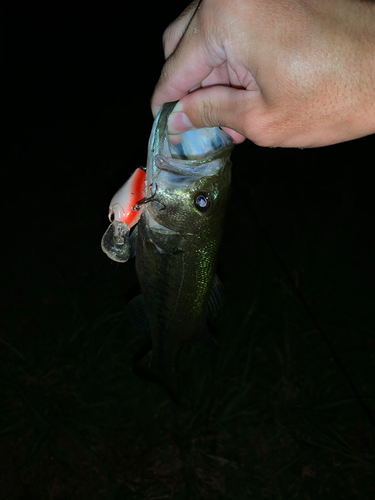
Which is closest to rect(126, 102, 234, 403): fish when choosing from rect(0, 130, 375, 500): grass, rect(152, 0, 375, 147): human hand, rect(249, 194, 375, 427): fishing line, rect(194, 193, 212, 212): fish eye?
rect(194, 193, 212, 212): fish eye

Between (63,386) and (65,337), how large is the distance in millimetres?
395

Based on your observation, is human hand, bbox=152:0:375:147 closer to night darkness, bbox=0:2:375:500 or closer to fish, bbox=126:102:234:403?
fish, bbox=126:102:234:403

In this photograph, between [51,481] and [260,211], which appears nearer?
[51,481]

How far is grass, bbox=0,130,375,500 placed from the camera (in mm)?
2947

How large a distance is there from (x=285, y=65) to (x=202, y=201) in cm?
54

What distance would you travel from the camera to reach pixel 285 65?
0.86m

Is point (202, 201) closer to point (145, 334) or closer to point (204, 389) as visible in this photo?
point (145, 334)

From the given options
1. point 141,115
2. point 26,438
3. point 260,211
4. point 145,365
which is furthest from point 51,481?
point 141,115

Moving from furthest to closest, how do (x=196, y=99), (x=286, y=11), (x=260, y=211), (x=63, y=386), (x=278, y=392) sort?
1. (x=260, y=211)
2. (x=278, y=392)
3. (x=63, y=386)
4. (x=196, y=99)
5. (x=286, y=11)

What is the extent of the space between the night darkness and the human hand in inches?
100

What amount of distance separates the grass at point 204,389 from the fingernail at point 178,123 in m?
2.29

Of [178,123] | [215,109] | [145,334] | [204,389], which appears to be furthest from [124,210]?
[204,389]

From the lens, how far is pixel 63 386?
3053mm

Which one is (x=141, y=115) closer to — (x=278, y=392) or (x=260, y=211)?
(x=260, y=211)
